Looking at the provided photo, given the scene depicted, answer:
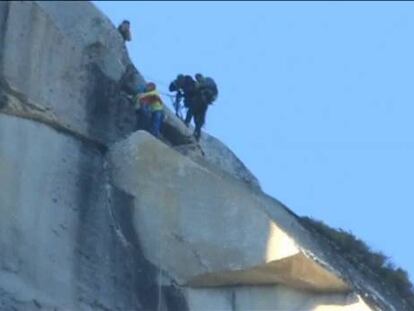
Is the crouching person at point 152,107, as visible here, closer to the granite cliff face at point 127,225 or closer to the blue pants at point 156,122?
the blue pants at point 156,122

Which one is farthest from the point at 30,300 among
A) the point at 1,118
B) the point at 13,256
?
the point at 1,118

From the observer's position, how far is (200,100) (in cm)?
3269

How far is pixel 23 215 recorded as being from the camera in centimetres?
2831

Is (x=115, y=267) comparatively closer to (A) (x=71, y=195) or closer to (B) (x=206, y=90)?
(A) (x=71, y=195)

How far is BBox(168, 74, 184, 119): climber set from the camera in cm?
3281

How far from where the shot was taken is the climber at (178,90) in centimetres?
3281

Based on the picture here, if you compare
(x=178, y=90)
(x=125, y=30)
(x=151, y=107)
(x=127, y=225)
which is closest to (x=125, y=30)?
(x=125, y=30)

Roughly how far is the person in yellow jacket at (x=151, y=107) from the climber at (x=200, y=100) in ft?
2.51

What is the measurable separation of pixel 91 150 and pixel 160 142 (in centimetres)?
92

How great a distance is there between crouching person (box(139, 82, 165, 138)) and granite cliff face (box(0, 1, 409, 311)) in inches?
34.4

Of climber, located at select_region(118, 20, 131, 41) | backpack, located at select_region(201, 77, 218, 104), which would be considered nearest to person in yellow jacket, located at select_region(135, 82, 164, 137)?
backpack, located at select_region(201, 77, 218, 104)

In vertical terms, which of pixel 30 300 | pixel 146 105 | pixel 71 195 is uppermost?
pixel 146 105

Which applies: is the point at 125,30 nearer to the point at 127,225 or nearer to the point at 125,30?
the point at 125,30

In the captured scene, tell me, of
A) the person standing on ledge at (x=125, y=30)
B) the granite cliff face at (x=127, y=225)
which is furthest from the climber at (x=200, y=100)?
the person standing on ledge at (x=125, y=30)
